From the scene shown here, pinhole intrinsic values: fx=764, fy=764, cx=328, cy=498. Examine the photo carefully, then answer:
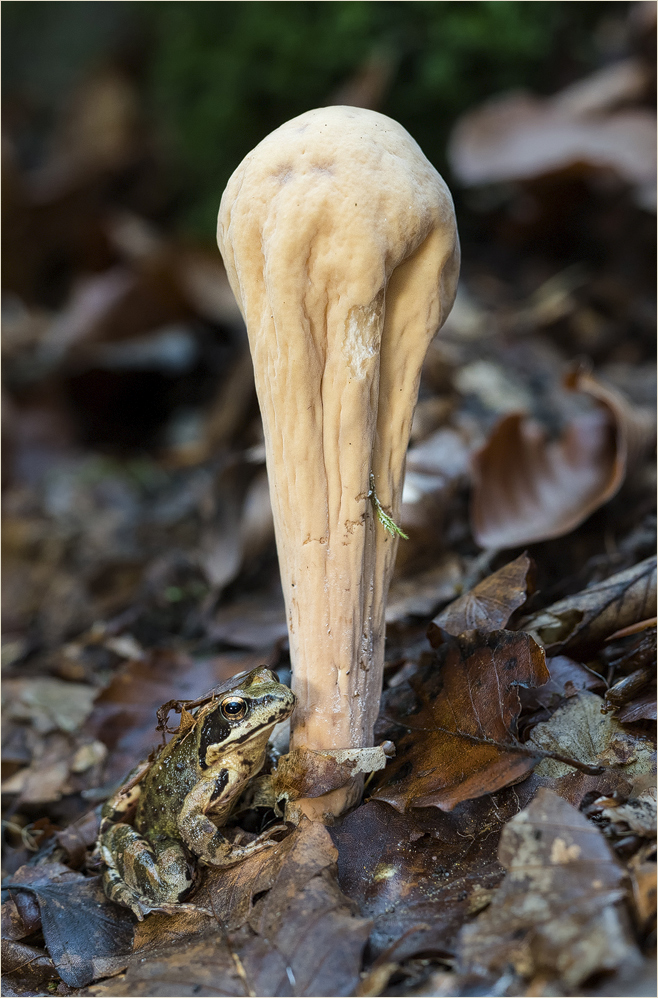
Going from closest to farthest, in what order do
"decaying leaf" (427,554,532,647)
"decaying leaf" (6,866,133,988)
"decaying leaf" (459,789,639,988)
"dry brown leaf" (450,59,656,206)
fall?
"decaying leaf" (459,789,639,988) → "decaying leaf" (6,866,133,988) → "decaying leaf" (427,554,532,647) → "dry brown leaf" (450,59,656,206)

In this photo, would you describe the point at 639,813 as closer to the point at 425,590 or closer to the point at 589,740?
the point at 589,740

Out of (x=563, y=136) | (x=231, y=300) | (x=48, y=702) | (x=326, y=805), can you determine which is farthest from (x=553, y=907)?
(x=231, y=300)

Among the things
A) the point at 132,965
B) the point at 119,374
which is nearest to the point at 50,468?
the point at 119,374

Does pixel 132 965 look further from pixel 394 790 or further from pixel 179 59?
pixel 179 59

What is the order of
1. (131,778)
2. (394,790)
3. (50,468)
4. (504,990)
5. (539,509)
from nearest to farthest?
(504,990) < (394,790) < (131,778) < (539,509) < (50,468)

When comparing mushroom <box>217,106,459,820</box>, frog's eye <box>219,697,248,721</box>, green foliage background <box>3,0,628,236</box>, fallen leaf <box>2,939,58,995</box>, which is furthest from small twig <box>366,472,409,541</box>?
green foliage background <box>3,0,628,236</box>

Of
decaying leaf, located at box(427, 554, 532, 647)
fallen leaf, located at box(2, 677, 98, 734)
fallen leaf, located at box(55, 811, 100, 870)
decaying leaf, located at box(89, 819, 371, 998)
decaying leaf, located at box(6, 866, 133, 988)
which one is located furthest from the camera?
fallen leaf, located at box(2, 677, 98, 734)

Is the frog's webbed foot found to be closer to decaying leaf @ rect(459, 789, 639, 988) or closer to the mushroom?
the mushroom
